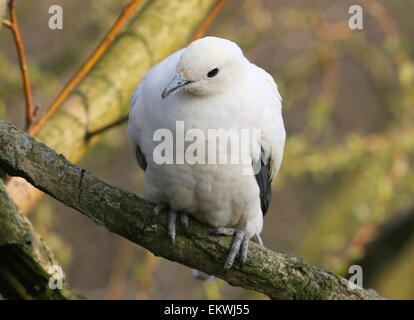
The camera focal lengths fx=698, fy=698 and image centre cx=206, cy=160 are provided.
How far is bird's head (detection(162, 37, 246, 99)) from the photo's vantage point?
9.70 feet

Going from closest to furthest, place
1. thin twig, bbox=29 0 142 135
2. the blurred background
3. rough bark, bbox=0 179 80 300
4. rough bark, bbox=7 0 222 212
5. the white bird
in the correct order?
rough bark, bbox=0 179 80 300 → the white bird → thin twig, bbox=29 0 142 135 → rough bark, bbox=7 0 222 212 → the blurred background

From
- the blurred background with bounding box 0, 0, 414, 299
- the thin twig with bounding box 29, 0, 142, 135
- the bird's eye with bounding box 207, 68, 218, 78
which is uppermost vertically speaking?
the blurred background with bounding box 0, 0, 414, 299

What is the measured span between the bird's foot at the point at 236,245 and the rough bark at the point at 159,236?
1.0 inches

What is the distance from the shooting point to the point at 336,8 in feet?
22.7

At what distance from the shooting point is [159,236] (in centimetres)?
287

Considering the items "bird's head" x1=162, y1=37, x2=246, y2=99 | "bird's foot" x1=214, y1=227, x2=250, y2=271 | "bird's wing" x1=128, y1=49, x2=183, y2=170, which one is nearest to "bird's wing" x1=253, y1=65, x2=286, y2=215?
"bird's head" x1=162, y1=37, x2=246, y2=99

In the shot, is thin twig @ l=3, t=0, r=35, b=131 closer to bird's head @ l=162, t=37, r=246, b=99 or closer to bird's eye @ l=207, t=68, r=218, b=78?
bird's head @ l=162, t=37, r=246, b=99

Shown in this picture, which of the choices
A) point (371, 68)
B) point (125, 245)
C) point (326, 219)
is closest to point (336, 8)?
point (371, 68)

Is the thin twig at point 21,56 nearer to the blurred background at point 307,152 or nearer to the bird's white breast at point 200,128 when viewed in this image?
the bird's white breast at point 200,128

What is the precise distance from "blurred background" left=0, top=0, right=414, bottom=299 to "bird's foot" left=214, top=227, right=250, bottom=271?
3.36ft

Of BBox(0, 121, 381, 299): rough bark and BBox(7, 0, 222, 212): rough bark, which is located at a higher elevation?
BBox(7, 0, 222, 212): rough bark

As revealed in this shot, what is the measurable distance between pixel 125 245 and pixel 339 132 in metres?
4.33
